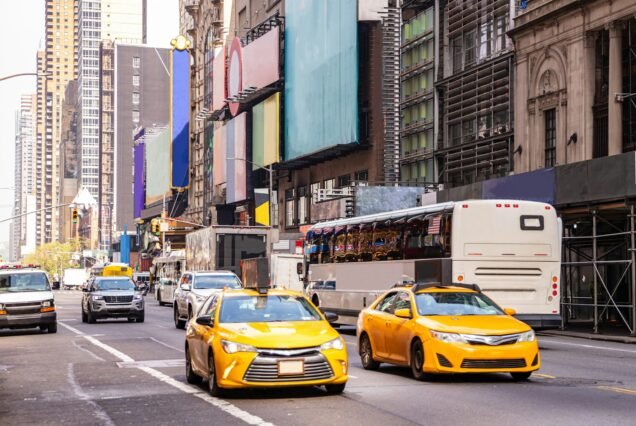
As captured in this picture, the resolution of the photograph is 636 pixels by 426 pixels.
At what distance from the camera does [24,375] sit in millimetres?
19250

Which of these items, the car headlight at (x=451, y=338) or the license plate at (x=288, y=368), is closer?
the license plate at (x=288, y=368)

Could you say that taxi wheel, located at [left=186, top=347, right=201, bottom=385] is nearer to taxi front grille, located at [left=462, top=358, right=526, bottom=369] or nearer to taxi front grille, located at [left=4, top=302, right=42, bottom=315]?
taxi front grille, located at [left=462, top=358, right=526, bottom=369]

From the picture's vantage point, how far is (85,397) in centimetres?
1535

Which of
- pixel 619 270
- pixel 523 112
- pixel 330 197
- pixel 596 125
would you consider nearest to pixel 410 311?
pixel 619 270

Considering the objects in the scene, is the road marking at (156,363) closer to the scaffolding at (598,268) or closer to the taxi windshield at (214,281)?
the taxi windshield at (214,281)

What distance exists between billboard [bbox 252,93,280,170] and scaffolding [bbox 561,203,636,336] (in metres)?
48.2

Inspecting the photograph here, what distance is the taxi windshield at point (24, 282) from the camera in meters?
32.6

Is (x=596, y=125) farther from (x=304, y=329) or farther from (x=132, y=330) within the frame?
(x=304, y=329)

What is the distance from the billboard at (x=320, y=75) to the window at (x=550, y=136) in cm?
2641

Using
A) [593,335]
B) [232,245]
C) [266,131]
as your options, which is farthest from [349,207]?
[593,335]

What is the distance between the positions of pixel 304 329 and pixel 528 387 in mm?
3520

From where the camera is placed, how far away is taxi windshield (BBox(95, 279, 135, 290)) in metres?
39.7

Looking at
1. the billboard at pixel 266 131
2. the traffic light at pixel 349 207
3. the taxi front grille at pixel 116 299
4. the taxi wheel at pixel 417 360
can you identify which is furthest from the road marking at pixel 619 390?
the billboard at pixel 266 131

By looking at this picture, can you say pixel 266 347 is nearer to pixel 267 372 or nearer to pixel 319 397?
pixel 267 372
